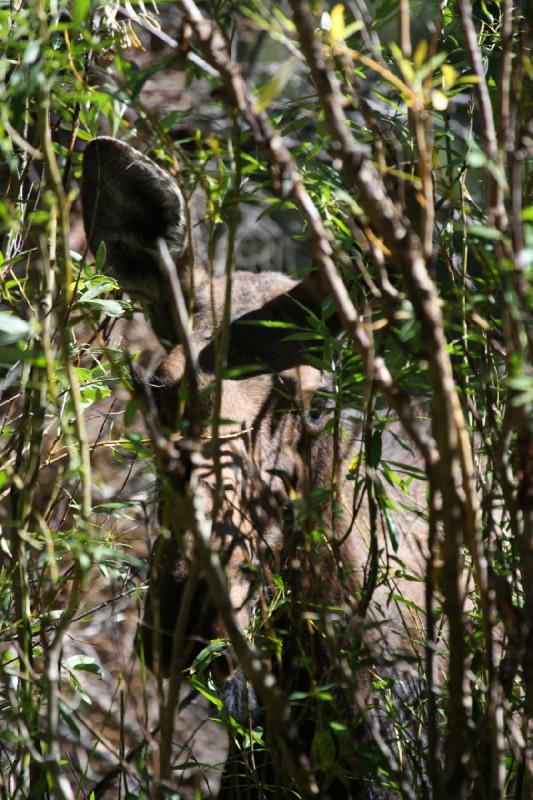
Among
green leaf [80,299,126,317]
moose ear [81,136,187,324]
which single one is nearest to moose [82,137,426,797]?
moose ear [81,136,187,324]

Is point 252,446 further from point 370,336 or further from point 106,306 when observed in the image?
point 370,336

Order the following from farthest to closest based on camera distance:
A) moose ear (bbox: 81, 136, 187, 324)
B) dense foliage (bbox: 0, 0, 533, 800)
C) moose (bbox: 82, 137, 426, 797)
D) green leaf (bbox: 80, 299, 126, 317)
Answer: moose ear (bbox: 81, 136, 187, 324) → moose (bbox: 82, 137, 426, 797) → green leaf (bbox: 80, 299, 126, 317) → dense foliage (bbox: 0, 0, 533, 800)

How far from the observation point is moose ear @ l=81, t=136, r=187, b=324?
10.5 ft

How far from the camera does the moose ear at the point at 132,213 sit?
10.5 ft

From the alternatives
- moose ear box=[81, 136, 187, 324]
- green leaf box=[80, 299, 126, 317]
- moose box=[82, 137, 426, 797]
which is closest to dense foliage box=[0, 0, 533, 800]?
green leaf box=[80, 299, 126, 317]

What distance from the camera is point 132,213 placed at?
3.68 m

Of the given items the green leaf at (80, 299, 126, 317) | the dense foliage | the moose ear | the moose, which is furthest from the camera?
the moose ear

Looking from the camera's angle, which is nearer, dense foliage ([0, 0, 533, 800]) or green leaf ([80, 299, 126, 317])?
dense foliage ([0, 0, 533, 800])

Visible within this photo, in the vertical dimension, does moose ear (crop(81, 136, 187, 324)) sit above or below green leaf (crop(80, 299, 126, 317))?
above

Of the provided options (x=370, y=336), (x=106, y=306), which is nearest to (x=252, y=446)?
(x=106, y=306)

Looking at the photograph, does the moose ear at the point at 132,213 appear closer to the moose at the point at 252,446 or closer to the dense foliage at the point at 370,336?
the moose at the point at 252,446

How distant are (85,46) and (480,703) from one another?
1.74 m

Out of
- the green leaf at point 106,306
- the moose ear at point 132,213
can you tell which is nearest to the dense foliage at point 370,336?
the green leaf at point 106,306

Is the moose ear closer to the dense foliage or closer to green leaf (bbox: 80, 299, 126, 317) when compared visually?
the dense foliage
